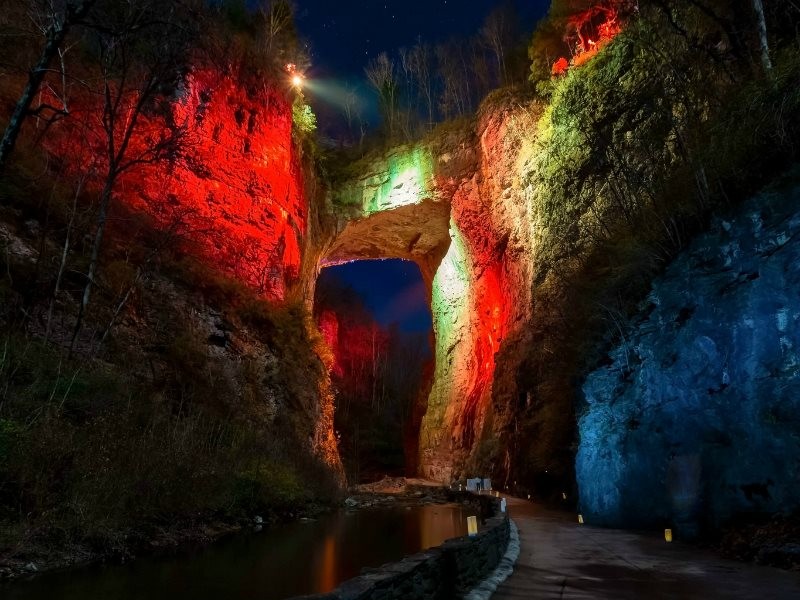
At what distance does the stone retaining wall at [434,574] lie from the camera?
290 cm

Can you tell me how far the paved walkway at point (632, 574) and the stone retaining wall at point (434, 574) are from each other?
0.94 ft

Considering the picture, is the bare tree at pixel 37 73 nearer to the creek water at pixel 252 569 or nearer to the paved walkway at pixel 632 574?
the creek water at pixel 252 569

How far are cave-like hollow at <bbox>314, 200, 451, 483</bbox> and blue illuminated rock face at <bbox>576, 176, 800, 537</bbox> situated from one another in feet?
47.4

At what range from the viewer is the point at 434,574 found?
3.87m

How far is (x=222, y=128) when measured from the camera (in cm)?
1970

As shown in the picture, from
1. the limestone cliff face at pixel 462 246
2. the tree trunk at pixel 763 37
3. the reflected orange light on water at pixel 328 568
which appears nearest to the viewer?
the reflected orange light on water at pixel 328 568

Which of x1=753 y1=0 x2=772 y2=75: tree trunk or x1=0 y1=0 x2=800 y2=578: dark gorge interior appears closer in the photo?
x1=0 y1=0 x2=800 y2=578: dark gorge interior

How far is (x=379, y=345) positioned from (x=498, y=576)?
4078 cm

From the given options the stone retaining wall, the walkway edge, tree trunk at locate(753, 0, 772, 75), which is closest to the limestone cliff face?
tree trunk at locate(753, 0, 772, 75)

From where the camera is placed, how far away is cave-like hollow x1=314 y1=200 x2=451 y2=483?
1139 inches

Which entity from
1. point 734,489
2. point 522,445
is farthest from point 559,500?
point 734,489

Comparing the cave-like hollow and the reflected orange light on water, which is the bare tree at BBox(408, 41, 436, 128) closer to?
the cave-like hollow

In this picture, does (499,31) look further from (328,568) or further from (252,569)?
(252,569)

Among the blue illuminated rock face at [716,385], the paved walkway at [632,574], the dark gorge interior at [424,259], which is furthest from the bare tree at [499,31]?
the paved walkway at [632,574]
